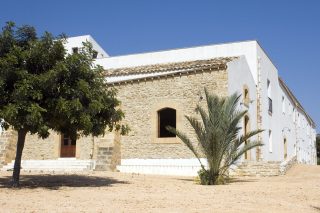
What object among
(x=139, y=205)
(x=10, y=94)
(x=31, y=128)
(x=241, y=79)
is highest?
(x=241, y=79)

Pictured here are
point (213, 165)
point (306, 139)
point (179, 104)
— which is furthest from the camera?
point (306, 139)

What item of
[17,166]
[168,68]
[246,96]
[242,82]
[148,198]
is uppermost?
[168,68]

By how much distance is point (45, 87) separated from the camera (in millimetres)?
10508

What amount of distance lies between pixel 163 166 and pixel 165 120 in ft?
7.59

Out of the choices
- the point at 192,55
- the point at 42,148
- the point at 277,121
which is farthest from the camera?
the point at 277,121

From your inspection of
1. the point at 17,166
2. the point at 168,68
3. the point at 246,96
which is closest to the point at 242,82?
the point at 246,96

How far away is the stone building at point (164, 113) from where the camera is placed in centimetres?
1772

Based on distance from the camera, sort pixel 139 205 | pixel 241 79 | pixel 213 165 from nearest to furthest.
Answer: pixel 139 205, pixel 213 165, pixel 241 79

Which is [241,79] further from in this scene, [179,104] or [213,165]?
[213,165]

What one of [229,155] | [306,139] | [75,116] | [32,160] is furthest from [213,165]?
[306,139]

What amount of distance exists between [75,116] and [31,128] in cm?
124

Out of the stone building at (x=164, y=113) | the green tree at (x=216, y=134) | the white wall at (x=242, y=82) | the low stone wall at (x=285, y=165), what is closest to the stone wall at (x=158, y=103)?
the stone building at (x=164, y=113)

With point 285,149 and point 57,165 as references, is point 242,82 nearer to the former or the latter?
point 57,165

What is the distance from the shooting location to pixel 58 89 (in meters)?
11.1
